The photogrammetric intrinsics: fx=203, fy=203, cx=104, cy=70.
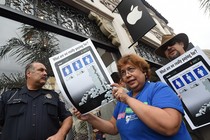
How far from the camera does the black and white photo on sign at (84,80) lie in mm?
1405

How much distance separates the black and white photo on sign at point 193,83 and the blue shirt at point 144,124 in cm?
75

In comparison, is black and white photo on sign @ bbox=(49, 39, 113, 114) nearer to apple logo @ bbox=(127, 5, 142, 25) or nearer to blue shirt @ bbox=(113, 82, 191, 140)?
blue shirt @ bbox=(113, 82, 191, 140)

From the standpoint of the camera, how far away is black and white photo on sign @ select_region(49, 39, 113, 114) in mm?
1405

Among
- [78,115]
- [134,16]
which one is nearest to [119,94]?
[78,115]

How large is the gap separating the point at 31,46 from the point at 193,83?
287 centimetres

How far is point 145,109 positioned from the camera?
3.92 feet

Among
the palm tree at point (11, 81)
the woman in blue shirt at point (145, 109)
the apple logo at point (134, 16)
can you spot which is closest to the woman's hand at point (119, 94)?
the woman in blue shirt at point (145, 109)

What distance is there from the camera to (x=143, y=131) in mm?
1287

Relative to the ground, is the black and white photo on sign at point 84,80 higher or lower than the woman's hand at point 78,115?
higher

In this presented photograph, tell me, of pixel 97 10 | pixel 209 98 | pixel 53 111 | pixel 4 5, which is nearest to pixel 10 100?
pixel 53 111

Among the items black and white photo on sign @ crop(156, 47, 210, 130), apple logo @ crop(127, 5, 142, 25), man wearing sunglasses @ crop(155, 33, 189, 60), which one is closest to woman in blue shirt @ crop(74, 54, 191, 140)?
black and white photo on sign @ crop(156, 47, 210, 130)

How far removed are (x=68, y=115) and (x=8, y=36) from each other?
6.51 ft

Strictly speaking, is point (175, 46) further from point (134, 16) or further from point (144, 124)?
point (134, 16)

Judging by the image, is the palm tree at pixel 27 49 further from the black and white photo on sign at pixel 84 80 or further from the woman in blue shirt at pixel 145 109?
the woman in blue shirt at pixel 145 109
